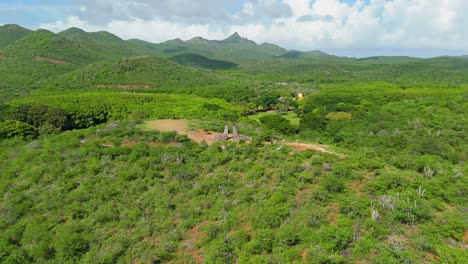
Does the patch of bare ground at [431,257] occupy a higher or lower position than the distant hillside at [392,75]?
lower

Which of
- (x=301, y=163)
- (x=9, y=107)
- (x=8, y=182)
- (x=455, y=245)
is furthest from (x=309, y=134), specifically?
(x=9, y=107)

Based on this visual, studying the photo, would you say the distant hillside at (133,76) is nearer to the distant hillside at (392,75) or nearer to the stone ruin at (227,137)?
the distant hillside at (392,75)

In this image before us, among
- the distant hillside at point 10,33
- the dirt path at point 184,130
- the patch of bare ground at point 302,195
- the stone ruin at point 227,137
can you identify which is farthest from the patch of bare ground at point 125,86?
the distant hillside at point 10,33

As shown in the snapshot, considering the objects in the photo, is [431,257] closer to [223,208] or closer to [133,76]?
[223,208]

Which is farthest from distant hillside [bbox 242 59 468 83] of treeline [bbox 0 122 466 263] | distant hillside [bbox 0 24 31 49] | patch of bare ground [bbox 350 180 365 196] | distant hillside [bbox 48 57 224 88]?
distant hillside [bbox 0 24 31 49]

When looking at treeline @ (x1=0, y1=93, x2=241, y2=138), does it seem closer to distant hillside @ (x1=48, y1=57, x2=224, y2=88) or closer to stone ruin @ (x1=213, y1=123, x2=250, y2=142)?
stone ruin @ (x1=213, y1=123, x2=250, y2=142)

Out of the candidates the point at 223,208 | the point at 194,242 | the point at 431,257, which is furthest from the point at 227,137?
the point at 431,257
